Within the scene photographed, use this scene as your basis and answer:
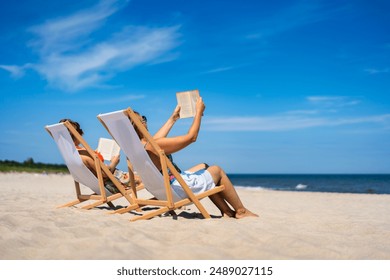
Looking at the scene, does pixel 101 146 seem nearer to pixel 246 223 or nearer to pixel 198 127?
pixel 198 127

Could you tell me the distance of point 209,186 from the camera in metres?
4.09

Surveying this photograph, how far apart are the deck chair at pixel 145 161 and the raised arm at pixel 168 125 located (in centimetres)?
38

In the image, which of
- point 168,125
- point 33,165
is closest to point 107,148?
point 168,125

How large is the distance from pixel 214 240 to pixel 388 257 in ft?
3.86

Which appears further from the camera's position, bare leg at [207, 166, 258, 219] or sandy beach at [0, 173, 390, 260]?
bare leg at [207, 166, 258, 219]

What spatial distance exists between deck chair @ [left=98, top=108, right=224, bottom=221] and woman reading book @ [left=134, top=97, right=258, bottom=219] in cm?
10

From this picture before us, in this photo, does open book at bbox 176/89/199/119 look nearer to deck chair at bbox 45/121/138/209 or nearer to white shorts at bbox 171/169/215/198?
white shorts at bbox 171/169/215/198

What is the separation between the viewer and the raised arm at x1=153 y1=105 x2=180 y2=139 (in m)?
4.36

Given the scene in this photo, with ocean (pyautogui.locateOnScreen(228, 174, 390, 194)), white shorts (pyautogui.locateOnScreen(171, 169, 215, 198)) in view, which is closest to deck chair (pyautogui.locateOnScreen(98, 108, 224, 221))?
white shorts (pyautogui.locateOnScreen(171, 169, 215, 198))

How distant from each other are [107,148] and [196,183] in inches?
91.7

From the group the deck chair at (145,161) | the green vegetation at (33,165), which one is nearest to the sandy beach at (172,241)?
the deck chair at (145,161)

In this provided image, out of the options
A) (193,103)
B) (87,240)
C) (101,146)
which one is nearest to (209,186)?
(193,103)

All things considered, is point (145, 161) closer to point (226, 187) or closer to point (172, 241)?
point (226, 187)

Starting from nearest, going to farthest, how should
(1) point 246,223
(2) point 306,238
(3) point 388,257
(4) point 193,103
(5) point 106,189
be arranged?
(3) point 388,257
(2) point 306,238
(1) point 246,223
(4) point 193,103
(5) point 106,189
